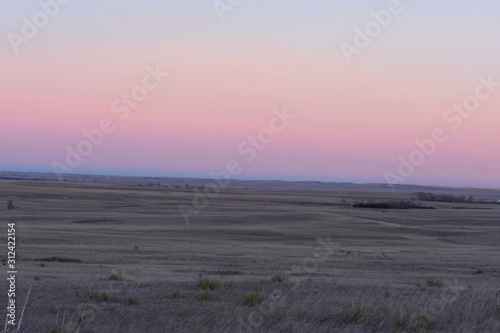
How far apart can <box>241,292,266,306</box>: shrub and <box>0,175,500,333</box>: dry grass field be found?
0.10 feet

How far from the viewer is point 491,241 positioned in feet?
132

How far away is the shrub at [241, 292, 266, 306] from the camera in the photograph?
39.9 feet

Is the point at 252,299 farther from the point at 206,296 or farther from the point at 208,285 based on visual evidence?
the point at 208,285

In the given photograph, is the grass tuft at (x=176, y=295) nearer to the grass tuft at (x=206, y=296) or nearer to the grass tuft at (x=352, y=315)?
the grass tuft at (x=206, y=296)

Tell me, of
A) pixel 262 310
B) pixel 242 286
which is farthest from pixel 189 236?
pixel 262 310

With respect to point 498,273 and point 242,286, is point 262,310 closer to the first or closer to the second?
point 242,286

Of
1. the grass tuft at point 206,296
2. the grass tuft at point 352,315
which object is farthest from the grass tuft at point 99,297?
the grass tuft at point 352,315

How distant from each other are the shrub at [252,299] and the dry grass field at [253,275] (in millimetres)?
29

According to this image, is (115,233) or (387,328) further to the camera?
(115,233)

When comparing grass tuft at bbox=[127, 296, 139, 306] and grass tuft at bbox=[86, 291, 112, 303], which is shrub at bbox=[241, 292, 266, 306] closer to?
grass tuft at bbox=[127, 296, 139, 306]

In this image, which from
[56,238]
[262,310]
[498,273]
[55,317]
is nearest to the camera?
[55,317]

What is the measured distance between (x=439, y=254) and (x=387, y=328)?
69.0 feet

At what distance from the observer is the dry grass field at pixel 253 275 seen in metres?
11.0

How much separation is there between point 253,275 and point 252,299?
7012mm
